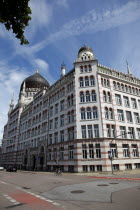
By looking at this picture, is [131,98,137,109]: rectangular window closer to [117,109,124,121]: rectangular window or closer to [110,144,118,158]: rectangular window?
[117,109,124,121]: rectangular window

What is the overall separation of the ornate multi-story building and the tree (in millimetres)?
21854

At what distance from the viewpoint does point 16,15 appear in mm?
7148

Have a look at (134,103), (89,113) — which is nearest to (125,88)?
(134,103)

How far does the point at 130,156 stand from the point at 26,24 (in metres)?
30.6

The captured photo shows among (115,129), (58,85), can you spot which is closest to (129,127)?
(115,129)

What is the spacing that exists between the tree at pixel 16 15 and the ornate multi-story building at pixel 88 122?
2185cm

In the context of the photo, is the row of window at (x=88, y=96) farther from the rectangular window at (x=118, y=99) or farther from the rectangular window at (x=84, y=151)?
the rectangular window at (x=84, y=151)

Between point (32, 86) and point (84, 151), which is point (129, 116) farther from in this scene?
point (32, 86)

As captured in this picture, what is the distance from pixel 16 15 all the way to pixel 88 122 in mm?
24755

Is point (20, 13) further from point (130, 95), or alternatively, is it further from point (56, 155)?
point (130, 95)

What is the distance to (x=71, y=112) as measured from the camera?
3266 cm

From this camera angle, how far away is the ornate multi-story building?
28297 mm

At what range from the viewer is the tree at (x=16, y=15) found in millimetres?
6721

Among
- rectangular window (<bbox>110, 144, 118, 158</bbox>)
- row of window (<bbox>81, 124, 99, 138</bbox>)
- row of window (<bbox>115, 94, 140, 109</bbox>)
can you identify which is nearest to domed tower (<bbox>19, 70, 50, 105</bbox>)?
row of window (<bbox>115, 94, 140, 109</bbox>)
